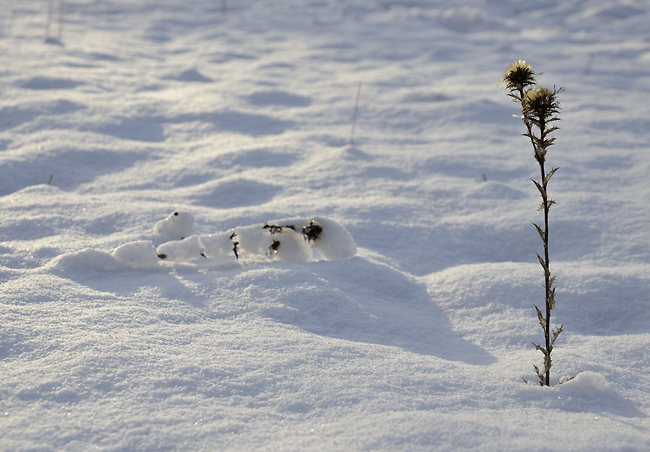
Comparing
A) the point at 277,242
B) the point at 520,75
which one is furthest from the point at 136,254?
the point at 520,75

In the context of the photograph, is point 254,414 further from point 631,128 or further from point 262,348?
point 631,128

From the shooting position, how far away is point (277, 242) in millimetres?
2035

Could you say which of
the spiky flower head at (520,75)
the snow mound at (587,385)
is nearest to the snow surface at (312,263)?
the snow mound at (587,385)

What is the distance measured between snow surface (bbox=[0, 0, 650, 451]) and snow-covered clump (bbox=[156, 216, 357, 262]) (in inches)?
1.6

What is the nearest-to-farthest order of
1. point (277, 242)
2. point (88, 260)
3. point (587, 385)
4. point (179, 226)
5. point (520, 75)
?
point (520, 75)
point (587, 385)
point (88, 260)
point (277, 242)
point (179, 226)

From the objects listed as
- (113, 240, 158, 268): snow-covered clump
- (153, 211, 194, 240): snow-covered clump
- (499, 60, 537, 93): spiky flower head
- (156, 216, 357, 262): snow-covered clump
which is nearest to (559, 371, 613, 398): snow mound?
(499, 60, 537, 93): spiky flower head

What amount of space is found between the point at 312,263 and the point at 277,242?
6.0 inches

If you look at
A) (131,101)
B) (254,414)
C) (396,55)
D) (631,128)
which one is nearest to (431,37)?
(396,55)

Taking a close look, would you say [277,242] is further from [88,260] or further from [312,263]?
[88,260]

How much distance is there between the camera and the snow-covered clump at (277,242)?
79.3 inches

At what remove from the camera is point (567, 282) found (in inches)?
79.8

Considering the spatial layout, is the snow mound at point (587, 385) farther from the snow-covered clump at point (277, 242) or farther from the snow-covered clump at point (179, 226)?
the snow-covered clump at point (179, 226)

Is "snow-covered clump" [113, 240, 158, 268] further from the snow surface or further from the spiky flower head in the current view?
the spiky flower head

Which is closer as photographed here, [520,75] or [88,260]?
[520,75]
